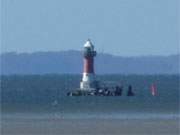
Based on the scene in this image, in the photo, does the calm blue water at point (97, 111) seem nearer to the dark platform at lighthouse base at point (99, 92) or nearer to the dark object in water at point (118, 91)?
the dark platform at lighthouse base at point (99, 92)

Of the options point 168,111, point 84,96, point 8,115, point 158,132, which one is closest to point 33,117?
point 8,115

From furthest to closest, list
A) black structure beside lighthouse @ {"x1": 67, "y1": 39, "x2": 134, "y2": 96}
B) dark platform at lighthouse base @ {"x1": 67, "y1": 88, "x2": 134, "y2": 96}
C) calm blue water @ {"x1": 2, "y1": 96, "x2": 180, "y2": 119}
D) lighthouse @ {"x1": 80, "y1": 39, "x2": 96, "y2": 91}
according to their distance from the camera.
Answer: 1. dark platform at lighthouse base @ {"x1": 67, "y1": 88, "x2": 134, "y2": 96}
2. black structure beside lighthouse @ {"x1": 67, "y1": 39, "x2": 134, "y2": 96}
3. lighthouse @ {"x1": 80, "y1": 39, "x2": 96, "y2": 91}
4. calm blue water @ {"x1": 2, "y1": 96, "x2": 180, "y2": 119}

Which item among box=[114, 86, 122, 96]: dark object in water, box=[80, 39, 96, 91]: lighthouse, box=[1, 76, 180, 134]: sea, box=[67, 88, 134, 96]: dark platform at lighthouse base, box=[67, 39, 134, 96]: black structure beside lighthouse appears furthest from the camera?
box=[114, 86, 122, 96]: dark object in water

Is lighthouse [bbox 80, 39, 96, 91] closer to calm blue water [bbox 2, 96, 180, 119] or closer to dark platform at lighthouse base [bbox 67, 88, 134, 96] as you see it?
dark platform at lighthouse base [bbox 67, 88, 134, 96]

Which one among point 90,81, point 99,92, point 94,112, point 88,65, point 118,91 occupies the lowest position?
point 94,112

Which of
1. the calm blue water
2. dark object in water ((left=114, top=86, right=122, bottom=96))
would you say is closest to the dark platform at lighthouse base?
dark object in water ((left=114, top=86, right=122, bottom=96))

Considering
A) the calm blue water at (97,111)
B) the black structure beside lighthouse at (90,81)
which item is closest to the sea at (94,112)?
the calm blue water at (97,111)

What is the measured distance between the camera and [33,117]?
55.0 metres

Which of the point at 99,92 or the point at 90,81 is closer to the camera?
the point at 90,81

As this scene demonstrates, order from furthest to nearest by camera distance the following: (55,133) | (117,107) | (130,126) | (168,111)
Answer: (117,107) < (168,111) < (130,126) < (55,133)

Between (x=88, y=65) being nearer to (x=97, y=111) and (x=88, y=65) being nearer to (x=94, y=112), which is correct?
(x=97, y=111)

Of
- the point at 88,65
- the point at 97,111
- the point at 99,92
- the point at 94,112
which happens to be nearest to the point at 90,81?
the point at 88,65

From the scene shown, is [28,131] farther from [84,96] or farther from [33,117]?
[84,96]

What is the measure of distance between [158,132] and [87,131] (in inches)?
115
